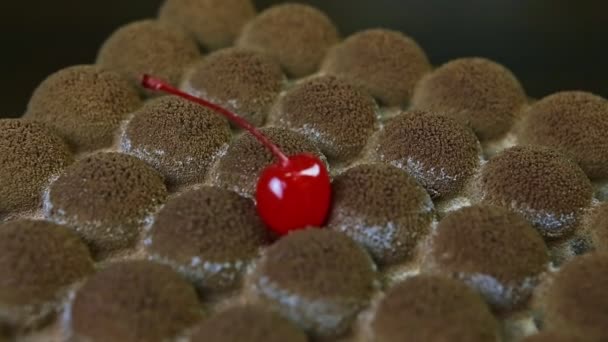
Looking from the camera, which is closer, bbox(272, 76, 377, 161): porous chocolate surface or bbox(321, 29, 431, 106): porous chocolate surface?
bbox(272, 76, 377, 161): porous chocolate surface

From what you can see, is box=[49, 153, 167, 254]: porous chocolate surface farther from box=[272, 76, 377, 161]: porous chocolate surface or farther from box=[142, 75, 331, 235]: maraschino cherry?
box=[272, 76, 377, 161]: porous chocolate surface

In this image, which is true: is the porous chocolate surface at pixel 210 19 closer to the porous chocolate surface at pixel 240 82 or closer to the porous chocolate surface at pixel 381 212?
the porous chocolate surface at pixel 240 82

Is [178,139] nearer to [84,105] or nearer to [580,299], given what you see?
[84,105]

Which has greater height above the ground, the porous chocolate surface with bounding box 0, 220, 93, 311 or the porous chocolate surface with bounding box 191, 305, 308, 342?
the porous chocolate surface with bounding box 0, 220, 93, 311

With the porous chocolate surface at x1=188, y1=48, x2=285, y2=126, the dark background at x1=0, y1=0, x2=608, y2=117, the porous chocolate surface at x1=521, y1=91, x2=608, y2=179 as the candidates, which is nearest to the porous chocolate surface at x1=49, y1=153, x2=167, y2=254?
the porous chocolate surface at x1=188, y1=48, x2=285, y2=126

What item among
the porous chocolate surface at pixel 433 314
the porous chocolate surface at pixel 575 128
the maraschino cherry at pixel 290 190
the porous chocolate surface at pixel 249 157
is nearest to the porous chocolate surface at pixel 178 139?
the porous chocolate surface at pixel 249 157

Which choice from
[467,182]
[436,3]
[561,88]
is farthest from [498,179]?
[436,3]

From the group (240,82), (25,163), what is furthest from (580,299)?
(25,163)

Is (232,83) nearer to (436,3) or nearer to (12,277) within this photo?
(12,277)
